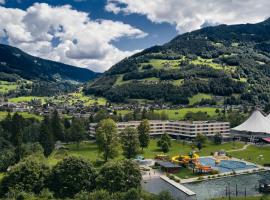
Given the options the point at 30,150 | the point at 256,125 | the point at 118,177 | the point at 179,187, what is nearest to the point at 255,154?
the point at 256,125

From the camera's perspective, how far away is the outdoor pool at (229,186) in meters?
75.8

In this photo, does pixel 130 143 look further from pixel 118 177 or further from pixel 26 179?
pixel 26 179

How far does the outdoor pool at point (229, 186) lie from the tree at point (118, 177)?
14047mm

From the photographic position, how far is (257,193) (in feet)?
248

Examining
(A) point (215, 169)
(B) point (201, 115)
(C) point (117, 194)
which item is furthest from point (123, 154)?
(B) point (201, 115)

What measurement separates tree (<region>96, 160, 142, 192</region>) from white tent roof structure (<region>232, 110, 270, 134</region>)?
296 ft

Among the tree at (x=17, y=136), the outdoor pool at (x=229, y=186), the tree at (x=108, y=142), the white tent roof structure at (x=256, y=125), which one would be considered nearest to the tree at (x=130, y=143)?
the tree at (x=108, y=142)

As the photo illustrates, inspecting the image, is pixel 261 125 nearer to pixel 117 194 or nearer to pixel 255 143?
pixel 255 143

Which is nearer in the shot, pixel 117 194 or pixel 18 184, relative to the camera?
pixel 117 194

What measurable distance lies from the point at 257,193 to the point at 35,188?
42122 mm

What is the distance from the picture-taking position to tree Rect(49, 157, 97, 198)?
2670 inches

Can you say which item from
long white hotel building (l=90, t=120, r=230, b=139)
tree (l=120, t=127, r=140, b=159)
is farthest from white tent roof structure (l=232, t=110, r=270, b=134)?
tree (l=120, t=127, r=140, b=159)

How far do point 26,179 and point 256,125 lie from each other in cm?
10490

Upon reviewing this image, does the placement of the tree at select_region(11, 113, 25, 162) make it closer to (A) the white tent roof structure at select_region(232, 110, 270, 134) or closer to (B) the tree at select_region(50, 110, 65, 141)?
(B) the tree at select_region(50, 110, 65, 141)
